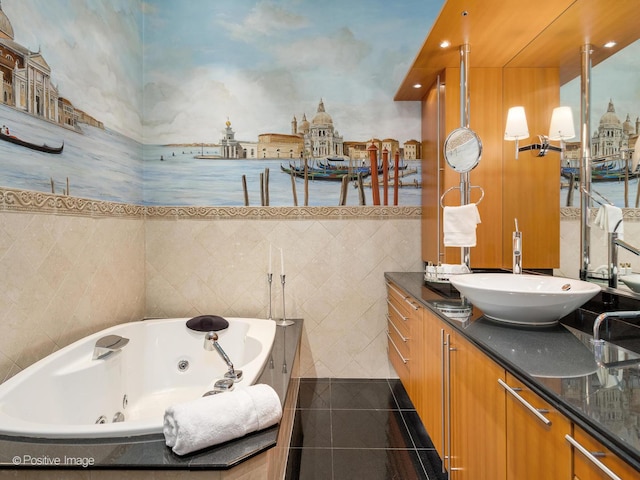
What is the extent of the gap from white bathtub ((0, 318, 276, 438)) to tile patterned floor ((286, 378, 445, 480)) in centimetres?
57

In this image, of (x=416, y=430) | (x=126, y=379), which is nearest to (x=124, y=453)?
(x=126, y=379)

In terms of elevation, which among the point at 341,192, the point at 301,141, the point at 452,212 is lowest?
the point at 452,212

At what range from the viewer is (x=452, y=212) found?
85.4 inches

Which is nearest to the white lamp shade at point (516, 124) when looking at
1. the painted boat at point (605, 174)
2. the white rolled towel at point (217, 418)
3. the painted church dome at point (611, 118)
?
the painted boat at point (605, 174)

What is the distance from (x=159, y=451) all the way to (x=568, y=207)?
1.93m

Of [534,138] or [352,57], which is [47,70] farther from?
[534,138]

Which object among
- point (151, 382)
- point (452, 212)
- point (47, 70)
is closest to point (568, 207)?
point (452, 212)

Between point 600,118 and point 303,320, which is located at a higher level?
point 600,118

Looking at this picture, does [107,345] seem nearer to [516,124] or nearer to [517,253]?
[517,253]

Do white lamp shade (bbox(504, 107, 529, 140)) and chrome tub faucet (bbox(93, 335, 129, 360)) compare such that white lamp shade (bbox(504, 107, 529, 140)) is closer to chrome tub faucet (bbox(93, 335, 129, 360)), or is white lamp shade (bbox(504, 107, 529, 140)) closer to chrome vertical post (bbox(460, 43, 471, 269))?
chrome vertical post (bbox(460, 43, 471, 269))

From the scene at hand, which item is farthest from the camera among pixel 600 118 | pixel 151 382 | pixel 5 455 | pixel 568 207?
pixel 151 382

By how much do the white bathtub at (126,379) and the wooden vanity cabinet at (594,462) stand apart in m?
1.08

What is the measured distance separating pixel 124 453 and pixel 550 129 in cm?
224

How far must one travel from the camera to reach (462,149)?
2225mm
